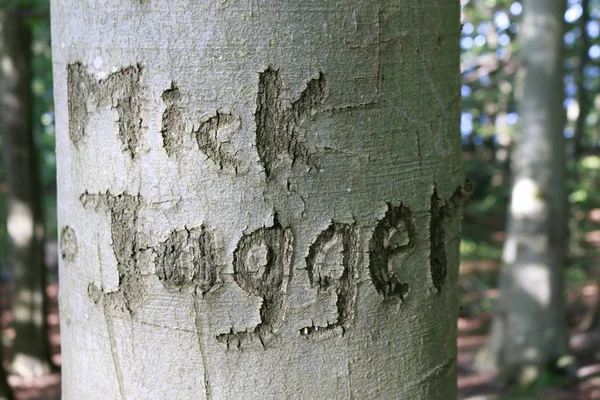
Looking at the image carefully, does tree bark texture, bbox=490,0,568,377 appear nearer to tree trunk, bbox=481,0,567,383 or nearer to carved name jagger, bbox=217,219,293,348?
tree trunk, bbox=481,0,567,383

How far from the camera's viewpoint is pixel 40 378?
7.64 meters

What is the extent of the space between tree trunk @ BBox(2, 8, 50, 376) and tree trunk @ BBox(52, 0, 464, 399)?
6628mm

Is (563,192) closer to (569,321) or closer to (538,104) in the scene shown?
(538,104)

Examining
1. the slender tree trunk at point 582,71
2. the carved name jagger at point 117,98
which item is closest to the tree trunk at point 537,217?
the slender tree trunk at point 582,71

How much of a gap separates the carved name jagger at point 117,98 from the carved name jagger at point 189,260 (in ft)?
0.39

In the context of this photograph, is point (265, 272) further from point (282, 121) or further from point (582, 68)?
point (582, 68)

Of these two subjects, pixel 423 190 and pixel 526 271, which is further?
pixel 526 271

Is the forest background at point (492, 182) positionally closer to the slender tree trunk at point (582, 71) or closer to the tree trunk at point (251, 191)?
the slender tree trunk at point (582, 71)

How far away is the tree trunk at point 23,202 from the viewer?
691 cm

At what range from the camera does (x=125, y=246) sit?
0.76 metres

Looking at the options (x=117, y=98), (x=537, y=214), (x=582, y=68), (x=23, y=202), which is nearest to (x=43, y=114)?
(x=23, y=202)

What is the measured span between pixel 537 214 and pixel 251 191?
20.1ft

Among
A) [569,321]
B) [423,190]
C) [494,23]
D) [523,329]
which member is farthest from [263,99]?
[494,23]

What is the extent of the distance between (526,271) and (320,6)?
6.36 m
